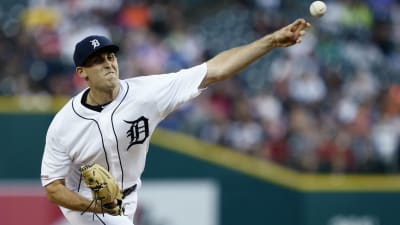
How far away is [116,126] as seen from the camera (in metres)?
6.78

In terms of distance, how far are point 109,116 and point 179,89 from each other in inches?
18.5

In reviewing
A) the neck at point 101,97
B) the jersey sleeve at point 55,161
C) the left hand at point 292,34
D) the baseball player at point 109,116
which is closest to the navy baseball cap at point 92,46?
the baseball player at point 109,116

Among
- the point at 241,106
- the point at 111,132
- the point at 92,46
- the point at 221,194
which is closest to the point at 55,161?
the point at 111,132

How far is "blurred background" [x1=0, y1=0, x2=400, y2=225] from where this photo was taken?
41.4ft

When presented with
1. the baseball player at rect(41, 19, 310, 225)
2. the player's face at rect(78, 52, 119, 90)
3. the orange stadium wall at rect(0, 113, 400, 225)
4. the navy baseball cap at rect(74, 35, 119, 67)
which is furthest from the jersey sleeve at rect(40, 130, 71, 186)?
the orange stadium wall at rect(0, 113, 400, 225)

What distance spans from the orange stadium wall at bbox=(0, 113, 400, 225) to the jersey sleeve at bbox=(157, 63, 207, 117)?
5613 mm

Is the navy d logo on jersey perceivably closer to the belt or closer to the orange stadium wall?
the belt

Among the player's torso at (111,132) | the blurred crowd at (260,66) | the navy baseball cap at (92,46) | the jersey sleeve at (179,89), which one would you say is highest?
the blurred crowd at (260,66)

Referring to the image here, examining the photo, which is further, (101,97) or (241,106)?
(241,106)

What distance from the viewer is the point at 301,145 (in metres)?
13.0

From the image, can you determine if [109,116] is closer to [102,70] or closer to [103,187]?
[102,70]

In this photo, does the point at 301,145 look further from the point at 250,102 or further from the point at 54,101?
the point at 54,101

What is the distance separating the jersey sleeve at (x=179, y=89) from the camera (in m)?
6.80

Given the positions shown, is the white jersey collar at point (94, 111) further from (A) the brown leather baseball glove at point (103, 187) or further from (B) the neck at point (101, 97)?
(A) the brown leather baseball glove at point (103, 187)
